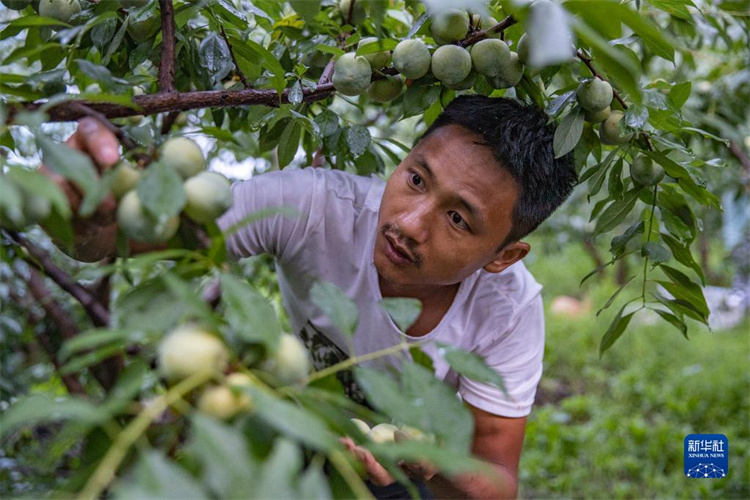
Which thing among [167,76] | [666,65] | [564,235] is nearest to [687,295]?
[167,76]

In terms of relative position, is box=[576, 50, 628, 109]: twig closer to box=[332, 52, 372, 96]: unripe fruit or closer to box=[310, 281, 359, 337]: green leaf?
box=[332, 52, 372, 96]: unripe fruit

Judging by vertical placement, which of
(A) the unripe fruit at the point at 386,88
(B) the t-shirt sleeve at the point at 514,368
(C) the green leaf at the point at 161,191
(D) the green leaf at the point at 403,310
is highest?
(C) the green leaf at the point at 161,191

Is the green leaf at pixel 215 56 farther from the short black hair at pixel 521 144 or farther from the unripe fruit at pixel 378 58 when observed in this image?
the short black hair at pixel 521 144

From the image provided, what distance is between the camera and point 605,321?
180 inches

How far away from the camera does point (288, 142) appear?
1157 millimetres

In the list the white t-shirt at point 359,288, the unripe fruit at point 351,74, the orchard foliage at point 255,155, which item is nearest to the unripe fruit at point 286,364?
the orchard foliage at point 255,155

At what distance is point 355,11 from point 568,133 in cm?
40

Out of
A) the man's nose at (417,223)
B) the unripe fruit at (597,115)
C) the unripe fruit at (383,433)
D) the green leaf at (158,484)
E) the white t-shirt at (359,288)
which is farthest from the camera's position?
the white t-shirt at (359,288)

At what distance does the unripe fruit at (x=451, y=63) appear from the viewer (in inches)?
37.0

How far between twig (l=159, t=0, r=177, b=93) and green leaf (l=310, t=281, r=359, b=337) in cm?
35

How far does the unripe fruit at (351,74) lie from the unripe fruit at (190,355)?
0.54 metres

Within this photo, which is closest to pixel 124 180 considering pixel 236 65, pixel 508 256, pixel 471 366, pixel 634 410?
pixel 471 366

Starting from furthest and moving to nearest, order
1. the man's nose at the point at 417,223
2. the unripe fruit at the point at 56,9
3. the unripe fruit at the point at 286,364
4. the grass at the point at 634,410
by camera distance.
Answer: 1. the grass at the point at 634,410
2. the man's nose at the point at 417,223
3. the unripe fruit at the point at 56,9
4. the unripe fruit at the point at 286,364

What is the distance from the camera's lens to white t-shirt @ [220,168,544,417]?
1275 millimetres
